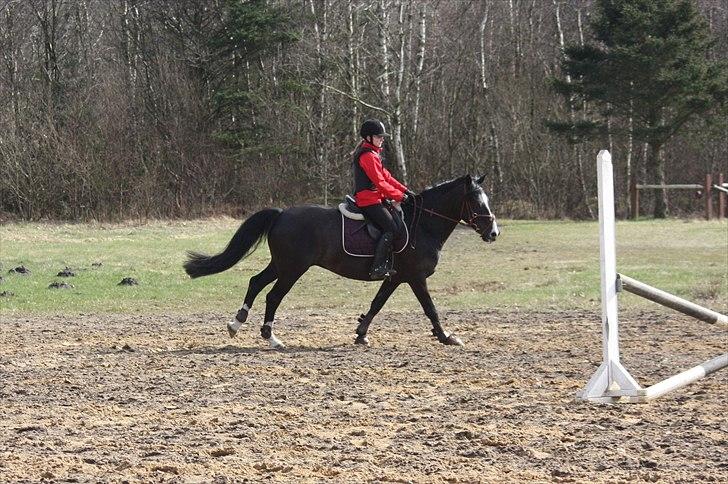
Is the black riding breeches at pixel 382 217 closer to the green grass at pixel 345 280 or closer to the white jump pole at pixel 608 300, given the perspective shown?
the green grass at pixel 345 280

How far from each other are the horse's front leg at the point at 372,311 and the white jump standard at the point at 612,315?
7471 millimetres

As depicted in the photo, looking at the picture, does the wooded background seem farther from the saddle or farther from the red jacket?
the red jacket

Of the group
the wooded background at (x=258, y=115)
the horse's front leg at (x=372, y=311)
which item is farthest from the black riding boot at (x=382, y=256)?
the wooded background at (x=258, y=115)

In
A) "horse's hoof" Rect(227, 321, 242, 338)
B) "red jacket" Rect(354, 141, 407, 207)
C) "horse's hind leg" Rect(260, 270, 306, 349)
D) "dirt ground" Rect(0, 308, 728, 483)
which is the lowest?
"dirt ground" Rect(0, 308, 728, 483)

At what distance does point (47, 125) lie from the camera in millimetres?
43062

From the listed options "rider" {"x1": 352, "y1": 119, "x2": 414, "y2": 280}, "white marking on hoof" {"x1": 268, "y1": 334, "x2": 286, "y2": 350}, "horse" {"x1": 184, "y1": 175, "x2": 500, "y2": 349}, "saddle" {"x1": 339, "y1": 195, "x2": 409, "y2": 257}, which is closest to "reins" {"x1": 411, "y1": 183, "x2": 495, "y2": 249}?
"horse" {"x1": 184, "y1": 175, "x2": 500, "y2": 349}

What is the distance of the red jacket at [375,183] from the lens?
43.1 feet

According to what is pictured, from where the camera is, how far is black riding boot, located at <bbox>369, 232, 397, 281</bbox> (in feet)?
44.2

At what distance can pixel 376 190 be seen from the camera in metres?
13.4

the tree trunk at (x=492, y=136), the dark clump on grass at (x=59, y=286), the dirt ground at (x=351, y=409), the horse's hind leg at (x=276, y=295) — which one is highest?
the tree trunk at (x=492, y=136)

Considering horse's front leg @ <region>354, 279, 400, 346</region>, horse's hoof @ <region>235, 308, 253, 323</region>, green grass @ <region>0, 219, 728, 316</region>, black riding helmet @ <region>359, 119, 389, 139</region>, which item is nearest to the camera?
black riding helmet @ <region>359, 119, 389, 139</region>

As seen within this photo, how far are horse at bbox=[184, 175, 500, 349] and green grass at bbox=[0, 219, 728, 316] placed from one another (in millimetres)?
4465

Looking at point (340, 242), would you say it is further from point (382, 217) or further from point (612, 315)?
point (612, 315)

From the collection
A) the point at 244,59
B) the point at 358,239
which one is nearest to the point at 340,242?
the point at 358,239
